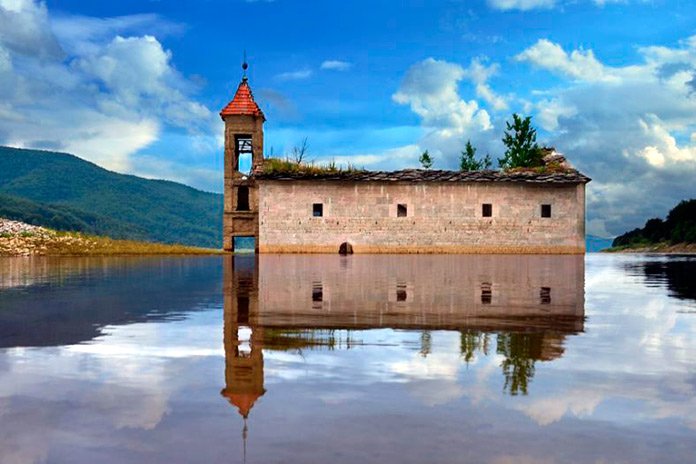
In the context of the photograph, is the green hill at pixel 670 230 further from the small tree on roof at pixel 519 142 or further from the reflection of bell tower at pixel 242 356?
the reflection of bell tower at pixel 242 356

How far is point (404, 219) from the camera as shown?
33.2 metres

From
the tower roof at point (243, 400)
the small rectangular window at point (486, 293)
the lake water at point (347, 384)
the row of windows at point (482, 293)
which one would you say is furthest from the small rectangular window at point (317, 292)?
the tower roof at point (243, 400)

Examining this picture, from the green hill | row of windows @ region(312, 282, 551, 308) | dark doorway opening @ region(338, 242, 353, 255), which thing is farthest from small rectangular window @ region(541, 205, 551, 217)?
row of windows @ region(312, 282, 551, 308)

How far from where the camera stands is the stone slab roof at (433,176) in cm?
3297

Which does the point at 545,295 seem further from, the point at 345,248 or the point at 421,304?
the point at 345,248

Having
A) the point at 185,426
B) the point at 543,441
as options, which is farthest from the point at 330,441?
the point at 543,441

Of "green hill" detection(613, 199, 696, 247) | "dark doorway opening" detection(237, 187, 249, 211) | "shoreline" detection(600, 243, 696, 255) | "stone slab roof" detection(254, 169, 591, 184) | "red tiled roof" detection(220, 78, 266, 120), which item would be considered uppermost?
"red tiled roof" detection(220, 78, 266, 120)

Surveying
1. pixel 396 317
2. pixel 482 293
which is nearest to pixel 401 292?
pixel 482 293

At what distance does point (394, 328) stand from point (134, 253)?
23761mm

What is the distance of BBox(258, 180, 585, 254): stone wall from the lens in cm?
3288

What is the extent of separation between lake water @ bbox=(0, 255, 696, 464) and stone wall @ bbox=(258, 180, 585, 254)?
81.4 feet

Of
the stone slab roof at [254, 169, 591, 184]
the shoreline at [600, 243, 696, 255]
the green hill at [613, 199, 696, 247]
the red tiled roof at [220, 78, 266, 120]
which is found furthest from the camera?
the green hill at [613, 199, 696, 247]

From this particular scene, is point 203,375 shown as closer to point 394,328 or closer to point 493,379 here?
point 493,379

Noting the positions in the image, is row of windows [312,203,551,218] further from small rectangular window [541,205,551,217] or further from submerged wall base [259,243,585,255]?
small rectangular window [541,205,551,217]
